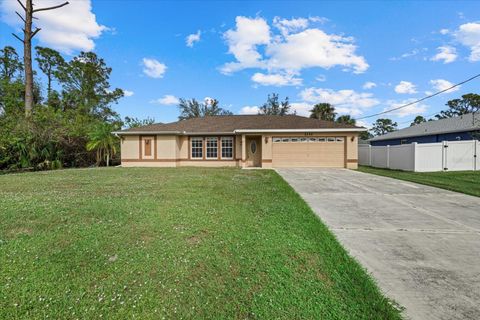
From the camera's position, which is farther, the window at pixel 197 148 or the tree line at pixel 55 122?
the window at pixel 197 148

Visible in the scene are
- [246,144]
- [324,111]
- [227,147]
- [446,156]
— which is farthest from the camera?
[324,111]

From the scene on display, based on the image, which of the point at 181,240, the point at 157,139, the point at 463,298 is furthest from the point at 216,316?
the point at 157,139

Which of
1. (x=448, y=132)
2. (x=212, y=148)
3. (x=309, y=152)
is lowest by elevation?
(x=309, y=152)

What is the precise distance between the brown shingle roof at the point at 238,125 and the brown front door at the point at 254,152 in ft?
3.49

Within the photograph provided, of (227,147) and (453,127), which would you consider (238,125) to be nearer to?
(227,147)

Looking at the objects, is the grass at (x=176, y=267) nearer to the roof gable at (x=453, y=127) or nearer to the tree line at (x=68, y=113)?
the tree line at (x=68, y=113)

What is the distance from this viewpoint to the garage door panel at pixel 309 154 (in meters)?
17.5

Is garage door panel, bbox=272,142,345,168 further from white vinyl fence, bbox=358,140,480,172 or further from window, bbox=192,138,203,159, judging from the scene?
window, bbox=192,138,203,159

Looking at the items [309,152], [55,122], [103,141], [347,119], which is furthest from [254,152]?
[347,119]

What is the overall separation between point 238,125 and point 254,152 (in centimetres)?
255

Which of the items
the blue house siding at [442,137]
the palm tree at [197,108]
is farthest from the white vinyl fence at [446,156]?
the palm tree at [197,108]

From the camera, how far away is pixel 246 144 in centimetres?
1881

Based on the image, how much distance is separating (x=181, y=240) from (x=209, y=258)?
2.49 ft

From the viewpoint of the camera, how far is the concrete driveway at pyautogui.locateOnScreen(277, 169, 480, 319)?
100 inches
